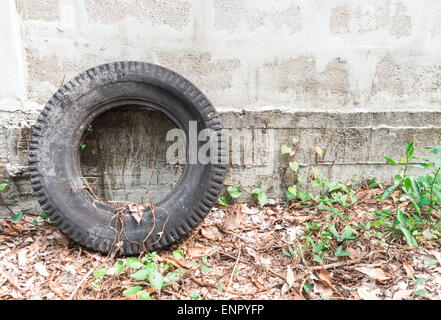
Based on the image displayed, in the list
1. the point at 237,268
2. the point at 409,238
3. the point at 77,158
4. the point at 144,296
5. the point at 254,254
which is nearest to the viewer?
the point at 144,296

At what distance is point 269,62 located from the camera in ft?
8.32

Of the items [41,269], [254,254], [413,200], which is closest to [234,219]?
[254,254]

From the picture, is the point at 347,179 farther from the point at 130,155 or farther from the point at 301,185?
the point at 130,155

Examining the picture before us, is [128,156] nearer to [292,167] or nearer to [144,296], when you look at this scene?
[144,296]

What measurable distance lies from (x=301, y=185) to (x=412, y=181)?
940mm

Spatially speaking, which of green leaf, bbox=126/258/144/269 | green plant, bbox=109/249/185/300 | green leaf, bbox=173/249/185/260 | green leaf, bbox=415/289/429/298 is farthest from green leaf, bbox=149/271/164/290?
green leaf, bbox=415/289/429/298

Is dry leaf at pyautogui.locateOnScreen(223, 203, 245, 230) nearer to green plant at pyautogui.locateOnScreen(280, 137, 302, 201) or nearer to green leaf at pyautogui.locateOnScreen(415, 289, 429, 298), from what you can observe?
green plant at pyautogui.locateOnScreen(280, 137, 302, 201)

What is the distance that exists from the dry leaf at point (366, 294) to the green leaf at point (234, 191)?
3.81 ft

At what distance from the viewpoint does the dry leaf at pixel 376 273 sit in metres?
1.86

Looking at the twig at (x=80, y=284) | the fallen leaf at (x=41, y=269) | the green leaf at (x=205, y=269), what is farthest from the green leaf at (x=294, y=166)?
the fallen leaf at (x=41, y=269)

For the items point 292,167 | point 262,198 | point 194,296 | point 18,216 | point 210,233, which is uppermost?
point 292,167

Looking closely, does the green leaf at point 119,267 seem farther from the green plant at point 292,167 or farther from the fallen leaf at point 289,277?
the green plant at point 292,167

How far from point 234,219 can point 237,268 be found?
534mm

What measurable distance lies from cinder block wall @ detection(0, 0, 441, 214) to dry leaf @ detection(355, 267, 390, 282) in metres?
A: 0.99
